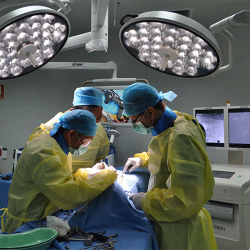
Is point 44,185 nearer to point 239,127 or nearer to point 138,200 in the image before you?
point 138,200

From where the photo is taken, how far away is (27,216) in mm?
1448

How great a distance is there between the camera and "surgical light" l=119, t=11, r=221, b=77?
0.95 m

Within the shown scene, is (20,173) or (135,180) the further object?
(135,180)

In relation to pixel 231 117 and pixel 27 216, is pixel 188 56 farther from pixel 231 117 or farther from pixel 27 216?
pixel 231 117

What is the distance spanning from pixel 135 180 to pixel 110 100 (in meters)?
2.34

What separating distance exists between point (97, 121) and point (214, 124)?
1313 millimetres

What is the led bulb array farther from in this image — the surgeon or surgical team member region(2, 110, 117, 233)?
the surgeon

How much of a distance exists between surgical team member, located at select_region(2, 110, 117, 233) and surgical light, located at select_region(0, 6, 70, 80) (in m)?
0.42

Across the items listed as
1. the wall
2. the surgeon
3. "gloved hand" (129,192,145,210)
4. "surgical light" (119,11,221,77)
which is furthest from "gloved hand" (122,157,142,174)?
the wall

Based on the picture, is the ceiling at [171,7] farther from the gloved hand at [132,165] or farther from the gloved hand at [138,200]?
the gloved hand at [138,200]

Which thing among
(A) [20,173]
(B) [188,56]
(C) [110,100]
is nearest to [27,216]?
(A) [20,173]

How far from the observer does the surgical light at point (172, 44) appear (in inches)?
37.6

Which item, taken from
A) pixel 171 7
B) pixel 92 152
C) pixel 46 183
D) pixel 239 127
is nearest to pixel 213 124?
pixel 239 127

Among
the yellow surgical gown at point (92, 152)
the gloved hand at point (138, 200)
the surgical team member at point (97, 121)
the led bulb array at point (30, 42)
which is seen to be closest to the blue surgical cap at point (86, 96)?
the surgical team member at point (97, 121)
